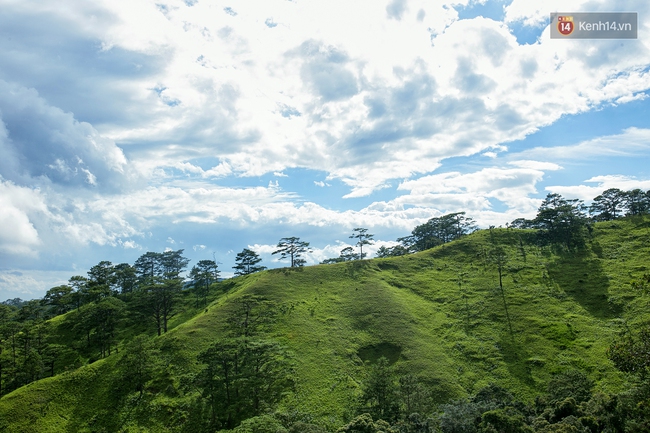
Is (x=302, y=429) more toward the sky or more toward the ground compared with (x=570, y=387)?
more toward the sky

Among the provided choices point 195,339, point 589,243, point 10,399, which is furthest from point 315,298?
point 589,243

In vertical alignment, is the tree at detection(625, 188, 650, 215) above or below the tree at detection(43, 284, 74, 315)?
above

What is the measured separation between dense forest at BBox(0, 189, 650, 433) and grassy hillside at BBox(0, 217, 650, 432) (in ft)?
1.25

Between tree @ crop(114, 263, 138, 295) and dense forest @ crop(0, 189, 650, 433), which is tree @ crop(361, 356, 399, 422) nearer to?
dense forest @ crop(0, 189, 650, 433)

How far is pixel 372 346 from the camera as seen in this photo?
75.6 m

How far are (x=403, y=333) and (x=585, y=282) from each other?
51.3 m

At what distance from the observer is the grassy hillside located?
58094 millimetres

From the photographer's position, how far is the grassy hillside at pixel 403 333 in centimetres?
5809

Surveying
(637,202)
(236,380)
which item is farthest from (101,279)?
(637,202)

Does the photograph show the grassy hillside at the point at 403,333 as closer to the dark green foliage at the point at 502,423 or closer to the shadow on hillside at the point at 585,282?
the shadow on hillside at the point at 585,282

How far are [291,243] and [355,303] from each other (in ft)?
132

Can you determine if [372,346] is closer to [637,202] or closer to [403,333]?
[403,333]

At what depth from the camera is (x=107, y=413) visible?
56.6 metres

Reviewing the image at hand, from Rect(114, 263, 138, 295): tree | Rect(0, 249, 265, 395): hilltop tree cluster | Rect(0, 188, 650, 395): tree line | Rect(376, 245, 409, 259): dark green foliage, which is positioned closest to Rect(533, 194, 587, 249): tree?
Rect(0, 188, 650, 395): tree line
